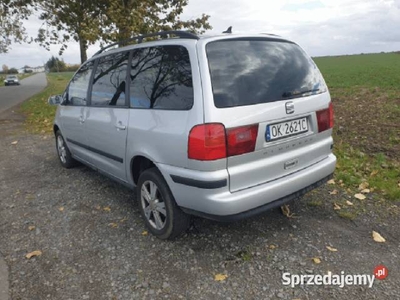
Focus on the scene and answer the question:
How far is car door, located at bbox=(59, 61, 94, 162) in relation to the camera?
4160 mm

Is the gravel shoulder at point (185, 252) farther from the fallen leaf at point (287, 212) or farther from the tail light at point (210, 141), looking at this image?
the tail light at point (210, 141)

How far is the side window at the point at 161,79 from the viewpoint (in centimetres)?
261

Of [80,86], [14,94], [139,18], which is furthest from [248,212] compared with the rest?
[14,94]

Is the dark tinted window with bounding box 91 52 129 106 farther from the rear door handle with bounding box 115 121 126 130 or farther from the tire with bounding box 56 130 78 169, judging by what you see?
the tire with bounding box 56 130 78 169

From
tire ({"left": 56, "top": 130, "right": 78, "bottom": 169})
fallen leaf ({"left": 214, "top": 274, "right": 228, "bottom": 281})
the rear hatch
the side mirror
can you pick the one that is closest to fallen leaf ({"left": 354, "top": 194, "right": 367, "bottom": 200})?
the rear hatch

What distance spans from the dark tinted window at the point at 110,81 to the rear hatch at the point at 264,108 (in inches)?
47.4

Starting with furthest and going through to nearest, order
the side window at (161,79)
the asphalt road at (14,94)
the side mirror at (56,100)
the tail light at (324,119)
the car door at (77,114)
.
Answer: the asphalt road at (14,94), the side mirror at (56,100), the car door at (77,114), the tail light at (324,119), the side window at (161,79)

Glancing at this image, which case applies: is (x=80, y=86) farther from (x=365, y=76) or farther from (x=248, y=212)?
(x=365, y=76)

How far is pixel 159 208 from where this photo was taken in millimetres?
3020

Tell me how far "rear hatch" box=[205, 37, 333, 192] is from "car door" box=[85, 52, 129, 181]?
→ 3.83 feet

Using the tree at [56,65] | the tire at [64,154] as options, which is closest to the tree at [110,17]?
the tire at [64,154]

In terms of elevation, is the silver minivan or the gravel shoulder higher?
the silver minivan

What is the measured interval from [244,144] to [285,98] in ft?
2.01

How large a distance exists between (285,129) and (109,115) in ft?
6.19
